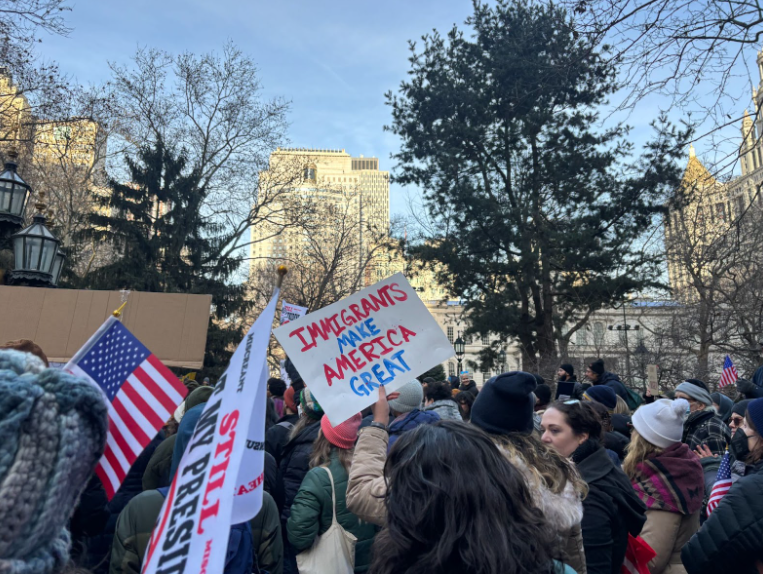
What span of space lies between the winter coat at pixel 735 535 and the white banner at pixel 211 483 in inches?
80.9

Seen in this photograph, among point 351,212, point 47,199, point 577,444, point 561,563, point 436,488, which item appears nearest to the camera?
point 436,488

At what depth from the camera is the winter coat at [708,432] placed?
196 inches

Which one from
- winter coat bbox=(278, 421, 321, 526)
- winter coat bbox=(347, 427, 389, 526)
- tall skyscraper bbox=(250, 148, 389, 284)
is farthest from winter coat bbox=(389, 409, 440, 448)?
tall skyscraper bbox=(250, 148, 389, 284)

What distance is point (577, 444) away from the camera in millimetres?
3143

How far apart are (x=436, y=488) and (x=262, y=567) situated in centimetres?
180

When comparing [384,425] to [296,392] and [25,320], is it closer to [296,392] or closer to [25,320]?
[296,392]

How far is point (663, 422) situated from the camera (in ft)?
11.7

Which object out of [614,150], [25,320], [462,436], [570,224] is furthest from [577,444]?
[614,150]

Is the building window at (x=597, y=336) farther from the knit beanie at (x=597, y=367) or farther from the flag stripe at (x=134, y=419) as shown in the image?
the flag stripe at (x=134, y=419)

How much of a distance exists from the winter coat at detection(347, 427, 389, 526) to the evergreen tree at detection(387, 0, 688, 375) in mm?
15478

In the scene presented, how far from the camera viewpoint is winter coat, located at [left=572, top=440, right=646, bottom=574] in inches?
109

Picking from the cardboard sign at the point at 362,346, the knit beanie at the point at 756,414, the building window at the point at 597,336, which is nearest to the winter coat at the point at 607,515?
the knit beanie at the point at 756,414

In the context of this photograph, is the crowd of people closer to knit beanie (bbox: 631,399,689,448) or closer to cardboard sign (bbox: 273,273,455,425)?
knit beanie (bbox: 631,399,689,448)

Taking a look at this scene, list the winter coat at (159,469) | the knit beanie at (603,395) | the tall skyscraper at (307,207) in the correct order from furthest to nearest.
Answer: the tall skyscraper at (307,207) → the knit beanie at (603,395) → the winter coat at (159,469)
